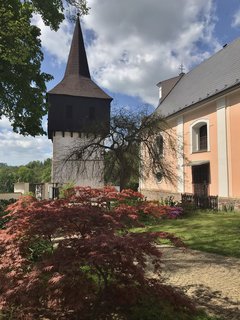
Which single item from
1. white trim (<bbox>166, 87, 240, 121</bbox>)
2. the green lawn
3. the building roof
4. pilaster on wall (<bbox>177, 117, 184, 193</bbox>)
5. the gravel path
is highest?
the building roof

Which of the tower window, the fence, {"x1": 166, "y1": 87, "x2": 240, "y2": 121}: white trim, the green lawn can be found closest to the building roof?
{"x1": 166, "y1": 87, "x2": 240, "y2": 121}: white trim

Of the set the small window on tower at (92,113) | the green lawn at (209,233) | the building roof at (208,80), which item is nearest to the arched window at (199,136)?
the building roof at (208,80)

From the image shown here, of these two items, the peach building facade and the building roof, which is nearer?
the peach building facade

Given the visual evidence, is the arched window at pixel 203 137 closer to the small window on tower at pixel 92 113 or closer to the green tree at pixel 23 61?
the green tree at pixel 23 61

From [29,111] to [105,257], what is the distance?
13032 mm

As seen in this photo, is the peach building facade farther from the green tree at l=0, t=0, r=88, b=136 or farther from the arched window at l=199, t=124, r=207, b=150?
the green tree at l=0, t=0, r=88, b=136

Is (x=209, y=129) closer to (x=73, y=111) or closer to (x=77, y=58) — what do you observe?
(x=73, y=111)

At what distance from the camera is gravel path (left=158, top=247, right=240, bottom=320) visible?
462 centimetres

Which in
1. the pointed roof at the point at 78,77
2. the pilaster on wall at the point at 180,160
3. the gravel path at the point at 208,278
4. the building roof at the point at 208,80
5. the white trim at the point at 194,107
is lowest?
the gravel path at the point at 208,278

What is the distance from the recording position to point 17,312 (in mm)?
3607

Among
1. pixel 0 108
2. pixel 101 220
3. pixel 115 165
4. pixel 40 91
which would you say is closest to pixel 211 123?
pixel 115 165

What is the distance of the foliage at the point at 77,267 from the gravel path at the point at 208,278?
92cm

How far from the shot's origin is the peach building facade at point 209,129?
16938 millimetres

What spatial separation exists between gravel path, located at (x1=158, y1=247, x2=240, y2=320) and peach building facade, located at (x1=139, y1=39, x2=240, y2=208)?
10115mm
